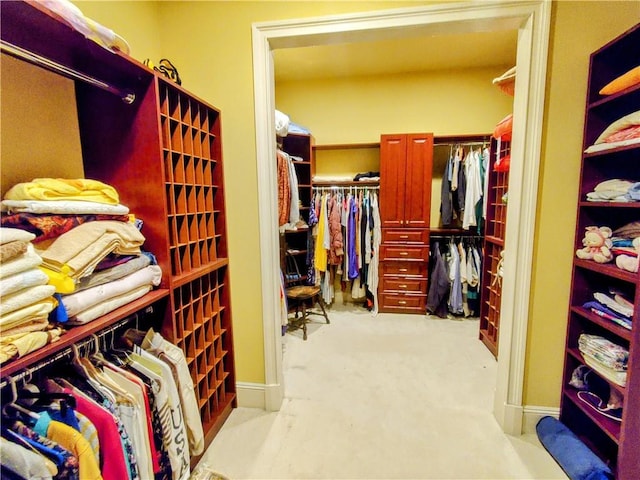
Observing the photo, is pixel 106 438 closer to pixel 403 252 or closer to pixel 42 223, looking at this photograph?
pixel 42 223

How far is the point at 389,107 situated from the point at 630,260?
298cm

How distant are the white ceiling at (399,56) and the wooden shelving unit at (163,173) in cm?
187

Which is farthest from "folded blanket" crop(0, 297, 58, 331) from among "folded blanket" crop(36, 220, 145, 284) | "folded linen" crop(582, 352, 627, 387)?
"folded linen" crop(582, 352, 627, 387)

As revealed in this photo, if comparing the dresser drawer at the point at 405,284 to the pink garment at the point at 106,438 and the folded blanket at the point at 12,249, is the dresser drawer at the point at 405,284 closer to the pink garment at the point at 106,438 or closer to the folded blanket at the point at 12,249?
the pink garment at the point at 106,438

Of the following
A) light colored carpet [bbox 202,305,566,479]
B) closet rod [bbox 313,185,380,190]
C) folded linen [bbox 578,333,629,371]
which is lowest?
light colored carpet [bbox 202,305,566,479]

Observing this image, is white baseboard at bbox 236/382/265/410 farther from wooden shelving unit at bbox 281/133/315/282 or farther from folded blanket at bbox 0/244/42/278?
wooden shelving unit at bbox 281/133/315/282

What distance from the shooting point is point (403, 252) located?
3516 millimetres

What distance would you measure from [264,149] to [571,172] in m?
1.62

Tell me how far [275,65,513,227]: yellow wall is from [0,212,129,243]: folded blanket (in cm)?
321

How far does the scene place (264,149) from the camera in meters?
1.77

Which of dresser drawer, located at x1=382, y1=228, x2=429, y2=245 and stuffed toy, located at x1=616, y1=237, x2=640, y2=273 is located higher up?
stuffed toy, located at x1=616, y1=237, x2=640, y2=273

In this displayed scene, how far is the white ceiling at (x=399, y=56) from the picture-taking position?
9.41 ft

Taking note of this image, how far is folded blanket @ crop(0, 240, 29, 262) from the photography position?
0.75 m

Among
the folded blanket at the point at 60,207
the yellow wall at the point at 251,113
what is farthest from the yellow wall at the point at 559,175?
the folded blanket at the point at 60,207
